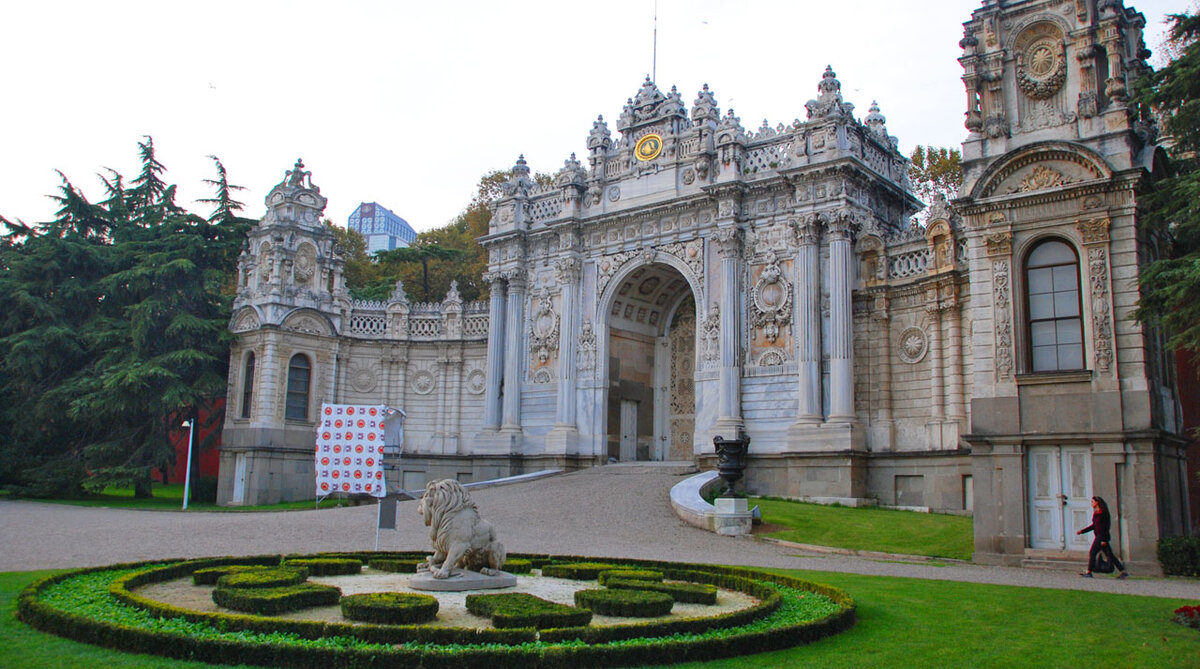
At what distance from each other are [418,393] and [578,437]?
8.00 metres

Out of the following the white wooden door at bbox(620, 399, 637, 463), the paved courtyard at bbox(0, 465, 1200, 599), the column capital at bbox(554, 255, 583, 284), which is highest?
the column capital at bbox(554, 255, 583, 284)

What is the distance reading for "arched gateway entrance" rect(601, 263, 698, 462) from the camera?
33.5 metres

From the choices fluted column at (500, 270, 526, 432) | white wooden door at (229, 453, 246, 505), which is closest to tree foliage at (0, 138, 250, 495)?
white wooden door at (229, 453, 246, 505)

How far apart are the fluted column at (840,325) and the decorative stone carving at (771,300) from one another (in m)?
1.62

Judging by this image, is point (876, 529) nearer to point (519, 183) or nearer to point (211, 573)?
point (211, 573)

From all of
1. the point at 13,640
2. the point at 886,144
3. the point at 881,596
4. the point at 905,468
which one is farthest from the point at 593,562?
the point at 886,144

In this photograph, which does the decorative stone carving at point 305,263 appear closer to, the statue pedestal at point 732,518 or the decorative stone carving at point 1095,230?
the statue pedestal at point 732,518

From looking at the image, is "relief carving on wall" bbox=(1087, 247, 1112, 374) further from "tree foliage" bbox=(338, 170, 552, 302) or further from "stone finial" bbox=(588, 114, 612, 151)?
"tree foliage" bbox=(338, 170, 552, 302)

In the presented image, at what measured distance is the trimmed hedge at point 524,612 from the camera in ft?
29.8

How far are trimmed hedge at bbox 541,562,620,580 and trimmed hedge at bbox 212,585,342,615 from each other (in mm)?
3876

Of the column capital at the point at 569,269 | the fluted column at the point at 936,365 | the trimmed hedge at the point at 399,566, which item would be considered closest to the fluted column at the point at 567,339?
the column capital at the point at 569,269

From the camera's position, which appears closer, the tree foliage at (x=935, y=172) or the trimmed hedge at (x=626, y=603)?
the trimmed hedge at (x=626, y=603)

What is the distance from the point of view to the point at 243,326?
35.0m

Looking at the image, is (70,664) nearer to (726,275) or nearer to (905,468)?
(905,468)
